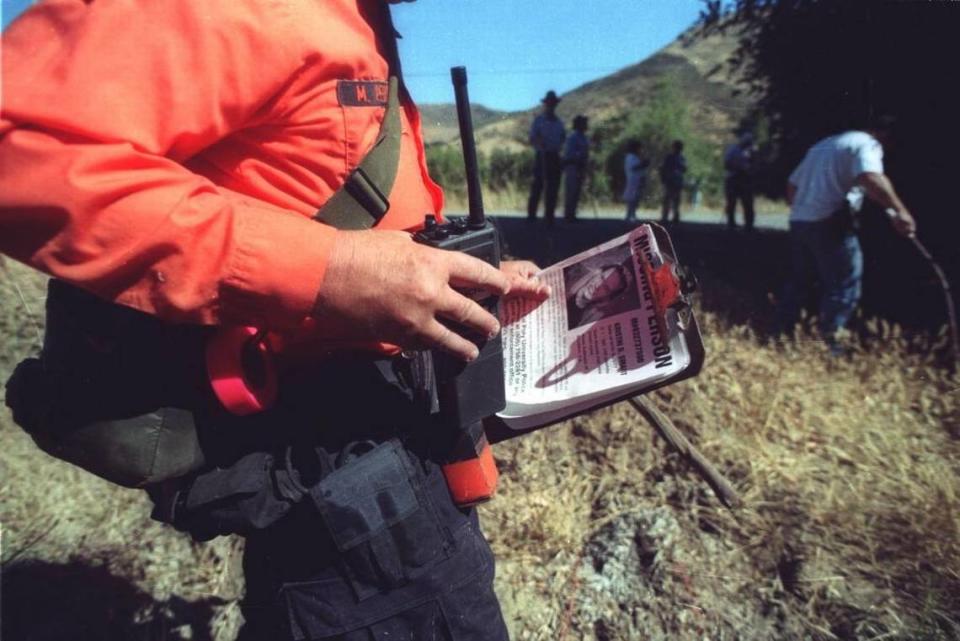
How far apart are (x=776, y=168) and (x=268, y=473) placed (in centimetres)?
903

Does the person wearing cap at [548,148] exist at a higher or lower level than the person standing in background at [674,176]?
higher

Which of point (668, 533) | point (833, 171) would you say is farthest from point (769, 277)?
point (668, 533)

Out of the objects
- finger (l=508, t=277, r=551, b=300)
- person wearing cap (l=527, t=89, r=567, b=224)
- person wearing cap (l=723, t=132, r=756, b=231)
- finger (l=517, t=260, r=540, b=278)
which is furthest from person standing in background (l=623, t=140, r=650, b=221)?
finger (l=508, t=277, r=551, b=300)

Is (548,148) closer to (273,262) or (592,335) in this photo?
(592,335)

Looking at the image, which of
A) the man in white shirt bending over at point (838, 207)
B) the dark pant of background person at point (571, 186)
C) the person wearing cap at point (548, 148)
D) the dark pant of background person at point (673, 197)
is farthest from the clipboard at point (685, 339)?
the dark pant of background person at point (673, 197)

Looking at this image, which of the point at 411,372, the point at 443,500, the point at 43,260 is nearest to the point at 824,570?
the point at 443,500

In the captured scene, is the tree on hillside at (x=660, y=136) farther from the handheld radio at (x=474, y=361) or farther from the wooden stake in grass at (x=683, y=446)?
the handheld radio at (x=474, y=361)

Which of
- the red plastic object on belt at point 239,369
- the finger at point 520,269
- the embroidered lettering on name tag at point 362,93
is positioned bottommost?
the finger at point 520,269

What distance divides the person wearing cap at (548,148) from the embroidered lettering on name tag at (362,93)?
9.42 metres

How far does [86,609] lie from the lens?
2.19 meters

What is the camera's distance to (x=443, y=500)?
1.19m

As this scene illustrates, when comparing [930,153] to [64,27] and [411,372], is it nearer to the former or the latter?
[411,372]

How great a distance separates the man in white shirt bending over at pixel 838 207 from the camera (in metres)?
4.59

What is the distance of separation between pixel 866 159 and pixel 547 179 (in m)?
6.37
